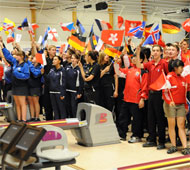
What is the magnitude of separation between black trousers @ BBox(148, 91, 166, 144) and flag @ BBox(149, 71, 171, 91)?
1.01 feet

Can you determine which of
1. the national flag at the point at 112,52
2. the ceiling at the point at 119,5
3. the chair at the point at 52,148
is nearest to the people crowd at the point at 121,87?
the national flag at the point at 112,52

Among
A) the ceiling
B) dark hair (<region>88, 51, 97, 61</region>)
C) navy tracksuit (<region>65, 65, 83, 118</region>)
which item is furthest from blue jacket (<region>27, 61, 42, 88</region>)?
the ceiling

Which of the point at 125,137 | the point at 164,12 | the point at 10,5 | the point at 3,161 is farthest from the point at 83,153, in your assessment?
the point at 164,12

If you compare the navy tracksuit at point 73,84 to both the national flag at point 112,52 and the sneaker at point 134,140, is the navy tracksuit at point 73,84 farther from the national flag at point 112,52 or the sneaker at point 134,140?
the sneaker at point 134,140

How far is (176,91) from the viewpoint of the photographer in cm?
612

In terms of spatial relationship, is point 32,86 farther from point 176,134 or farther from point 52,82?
point 176,134

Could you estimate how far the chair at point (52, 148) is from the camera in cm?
419

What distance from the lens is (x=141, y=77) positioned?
698 centimetres

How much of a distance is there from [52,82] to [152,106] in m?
2.92

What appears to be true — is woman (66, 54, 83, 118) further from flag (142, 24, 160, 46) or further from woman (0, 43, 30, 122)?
flag (142, 24, 160, 46)

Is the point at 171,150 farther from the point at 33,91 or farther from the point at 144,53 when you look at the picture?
the point at 33,91

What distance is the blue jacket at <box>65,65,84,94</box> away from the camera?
852cm

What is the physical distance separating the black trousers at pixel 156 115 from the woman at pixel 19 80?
3.56 metres

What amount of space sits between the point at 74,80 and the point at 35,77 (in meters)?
1.25
